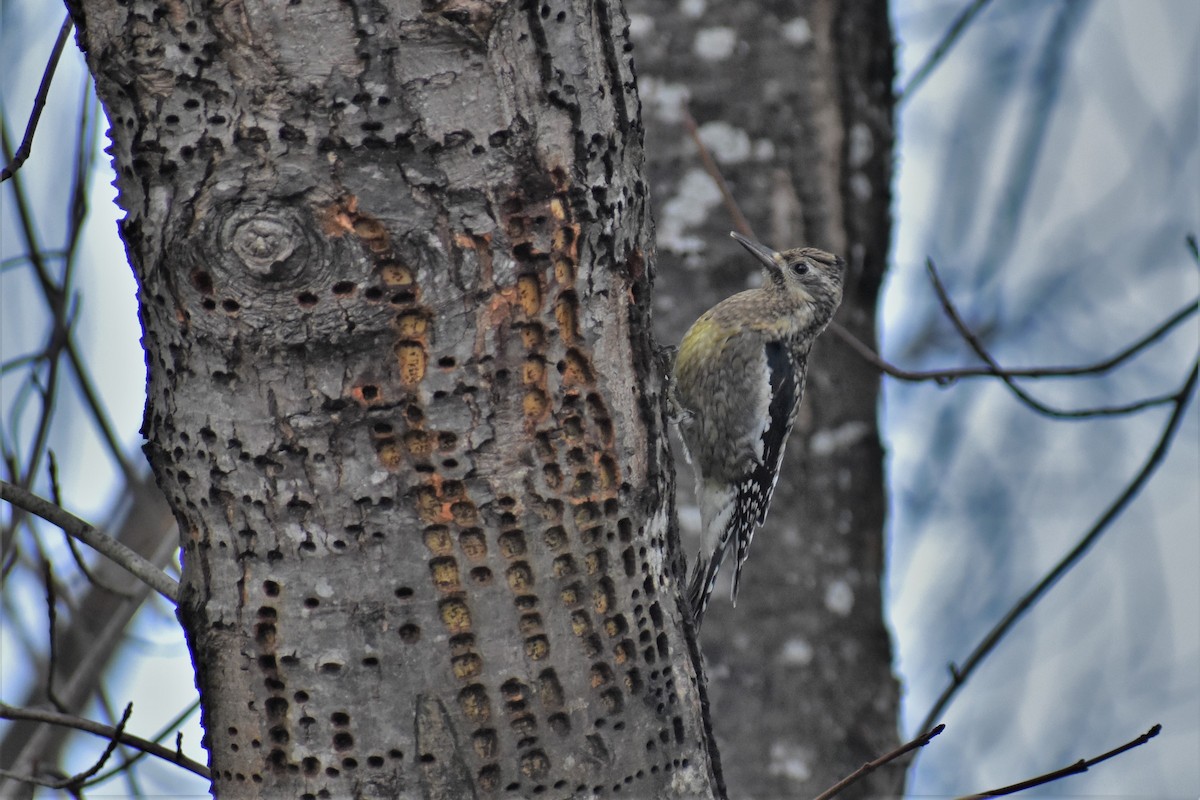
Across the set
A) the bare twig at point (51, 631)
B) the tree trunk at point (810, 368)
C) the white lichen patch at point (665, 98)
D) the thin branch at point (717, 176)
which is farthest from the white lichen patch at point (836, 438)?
the bare twig at point (51, 631)

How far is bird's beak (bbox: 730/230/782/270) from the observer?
12.1 ft

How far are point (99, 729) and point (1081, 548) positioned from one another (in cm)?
227

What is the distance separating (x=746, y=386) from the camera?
163 inches

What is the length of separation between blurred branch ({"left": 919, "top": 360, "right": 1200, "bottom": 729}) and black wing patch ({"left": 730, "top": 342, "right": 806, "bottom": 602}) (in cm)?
94

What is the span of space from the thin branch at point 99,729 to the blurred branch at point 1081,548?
172 centimetres

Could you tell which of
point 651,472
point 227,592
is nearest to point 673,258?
point 651,472

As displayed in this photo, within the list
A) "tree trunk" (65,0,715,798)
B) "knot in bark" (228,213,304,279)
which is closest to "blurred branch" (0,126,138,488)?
"tree trunk" (65,0,715,798)

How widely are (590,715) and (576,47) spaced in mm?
875

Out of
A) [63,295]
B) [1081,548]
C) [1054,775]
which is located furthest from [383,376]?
[1081,548]

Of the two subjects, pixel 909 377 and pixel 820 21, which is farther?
pixel 820 21

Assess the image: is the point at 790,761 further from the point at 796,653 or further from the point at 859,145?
the point at 859,145

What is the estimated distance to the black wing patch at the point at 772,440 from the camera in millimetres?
3861

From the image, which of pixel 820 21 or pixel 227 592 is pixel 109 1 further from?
pixel 820 21

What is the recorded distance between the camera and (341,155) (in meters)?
1.46
